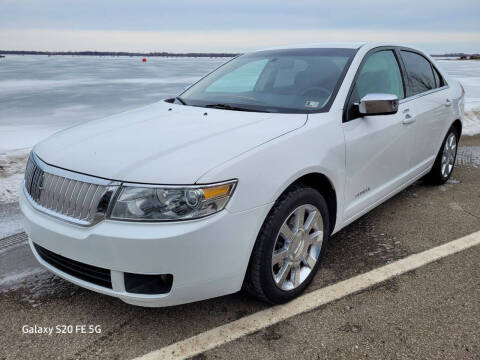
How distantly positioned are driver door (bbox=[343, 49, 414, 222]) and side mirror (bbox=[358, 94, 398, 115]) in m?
0.09

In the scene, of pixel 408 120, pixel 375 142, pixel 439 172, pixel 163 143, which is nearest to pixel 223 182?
pixel 163 143

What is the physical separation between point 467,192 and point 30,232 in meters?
4.19

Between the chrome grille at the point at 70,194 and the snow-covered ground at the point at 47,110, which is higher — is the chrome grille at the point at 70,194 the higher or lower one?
the higher one

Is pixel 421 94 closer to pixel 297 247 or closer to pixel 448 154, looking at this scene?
pixel 448 154

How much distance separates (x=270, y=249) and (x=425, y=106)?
240 centimetres

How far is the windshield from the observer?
2.95 m

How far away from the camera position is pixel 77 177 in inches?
85.8

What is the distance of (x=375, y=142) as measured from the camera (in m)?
3.09

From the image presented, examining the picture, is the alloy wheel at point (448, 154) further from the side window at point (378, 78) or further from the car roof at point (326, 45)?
the car roof at point (326, 45)

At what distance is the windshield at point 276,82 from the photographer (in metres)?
2.95

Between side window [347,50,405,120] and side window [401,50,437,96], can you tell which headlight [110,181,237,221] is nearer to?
side window [347,50,405,120]

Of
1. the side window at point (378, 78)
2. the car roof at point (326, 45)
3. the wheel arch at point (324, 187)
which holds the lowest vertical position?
the wheel arch at point (324, 187)

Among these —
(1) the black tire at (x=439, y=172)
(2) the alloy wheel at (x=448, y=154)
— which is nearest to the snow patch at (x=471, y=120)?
(2) the alloy wheel at (x=448, y=154)

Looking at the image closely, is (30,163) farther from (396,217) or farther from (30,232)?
(396,217)
